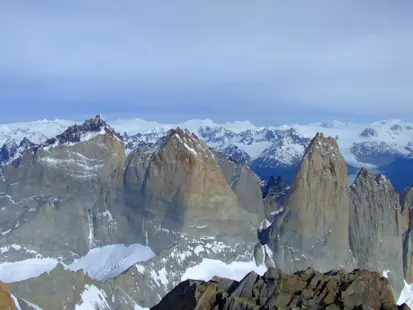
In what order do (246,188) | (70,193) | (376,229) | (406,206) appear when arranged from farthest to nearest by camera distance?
(406,206), (246,188), (376,229), (70,193)

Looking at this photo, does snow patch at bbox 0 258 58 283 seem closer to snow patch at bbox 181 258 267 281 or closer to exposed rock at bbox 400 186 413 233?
snow patch at bbox 181 258 267 281

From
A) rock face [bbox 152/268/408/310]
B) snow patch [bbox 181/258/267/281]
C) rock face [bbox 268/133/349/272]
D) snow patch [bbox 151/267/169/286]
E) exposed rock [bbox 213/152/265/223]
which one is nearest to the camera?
rock face [bbox 152/268/408/310]

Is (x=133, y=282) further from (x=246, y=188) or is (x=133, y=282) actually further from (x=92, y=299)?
(x=246, y=188)

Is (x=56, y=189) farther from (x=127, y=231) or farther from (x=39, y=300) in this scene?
(x=39, y=300)

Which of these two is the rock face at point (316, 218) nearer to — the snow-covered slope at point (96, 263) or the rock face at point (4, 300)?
the snow-covered slope at point (96, 263)

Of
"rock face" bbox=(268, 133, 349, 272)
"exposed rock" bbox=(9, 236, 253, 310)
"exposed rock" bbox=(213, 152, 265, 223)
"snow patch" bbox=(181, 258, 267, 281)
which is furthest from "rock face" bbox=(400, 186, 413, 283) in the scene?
"exposed rock" bbox=(9, 236, 253, 310)

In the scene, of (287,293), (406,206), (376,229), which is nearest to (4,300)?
(287,293)
